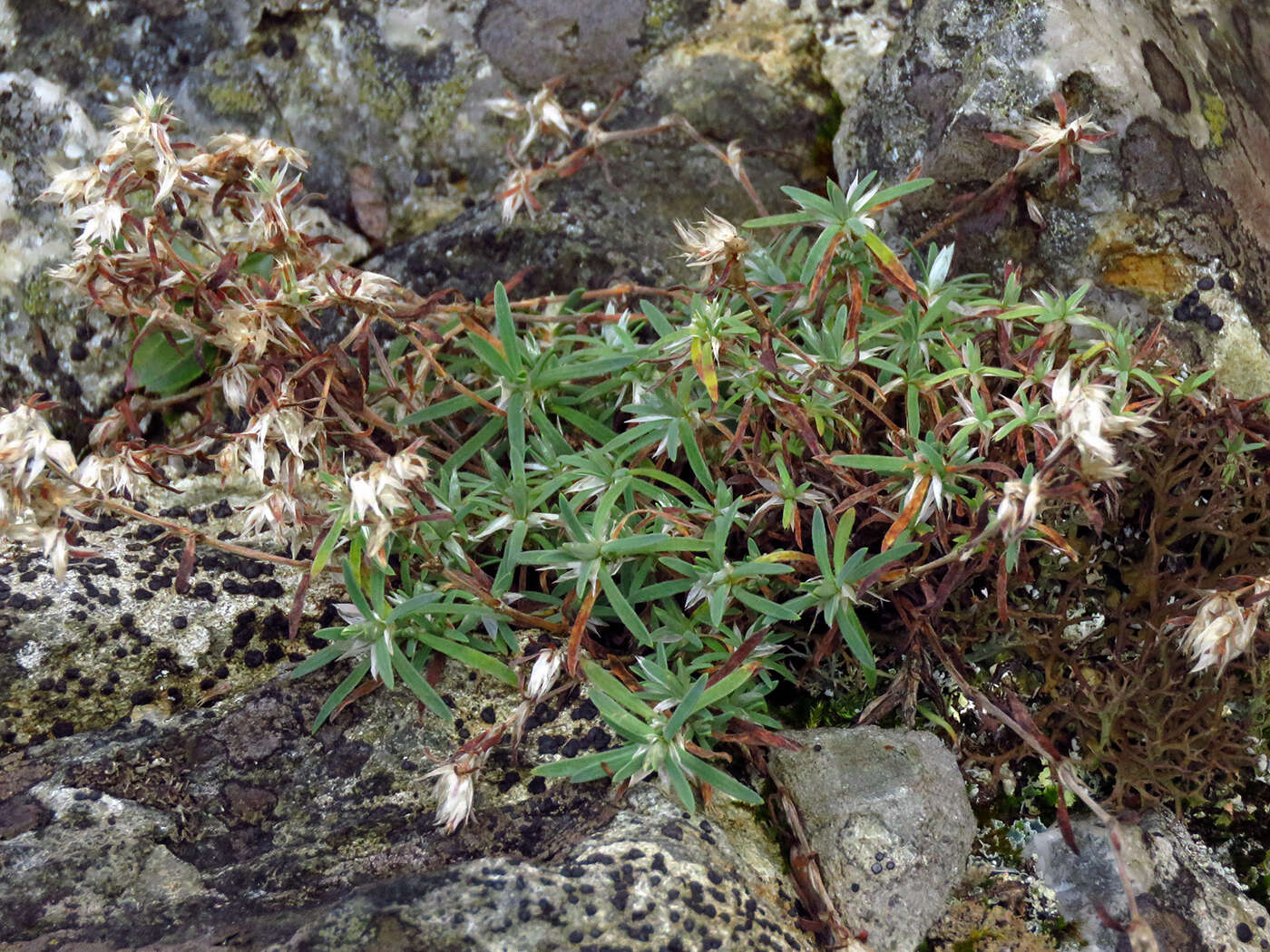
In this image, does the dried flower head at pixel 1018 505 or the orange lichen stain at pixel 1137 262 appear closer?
the dried flower head at pixel 1018 505

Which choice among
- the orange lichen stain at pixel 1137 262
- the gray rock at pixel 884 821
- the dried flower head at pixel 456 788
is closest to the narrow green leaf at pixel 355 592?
the dried flower head at pixel 456 788

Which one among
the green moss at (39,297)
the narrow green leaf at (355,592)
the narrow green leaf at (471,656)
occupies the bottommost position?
the narrow green leaf at (471,656)

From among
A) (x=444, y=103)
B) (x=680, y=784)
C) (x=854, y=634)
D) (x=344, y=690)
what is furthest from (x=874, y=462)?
(x=444, y=103)

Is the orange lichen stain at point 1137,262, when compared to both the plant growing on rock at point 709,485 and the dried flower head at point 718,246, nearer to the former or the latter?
the plant growing on rock at point 709,485

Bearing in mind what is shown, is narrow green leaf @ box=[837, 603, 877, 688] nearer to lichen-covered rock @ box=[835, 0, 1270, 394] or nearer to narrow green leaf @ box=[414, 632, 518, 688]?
narrow green leaf @ box=[414, 632, 518, 688]

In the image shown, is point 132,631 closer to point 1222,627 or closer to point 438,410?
point 438,410

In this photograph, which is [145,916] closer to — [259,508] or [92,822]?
[92,822]

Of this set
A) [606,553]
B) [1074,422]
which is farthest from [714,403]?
[1074,422]
